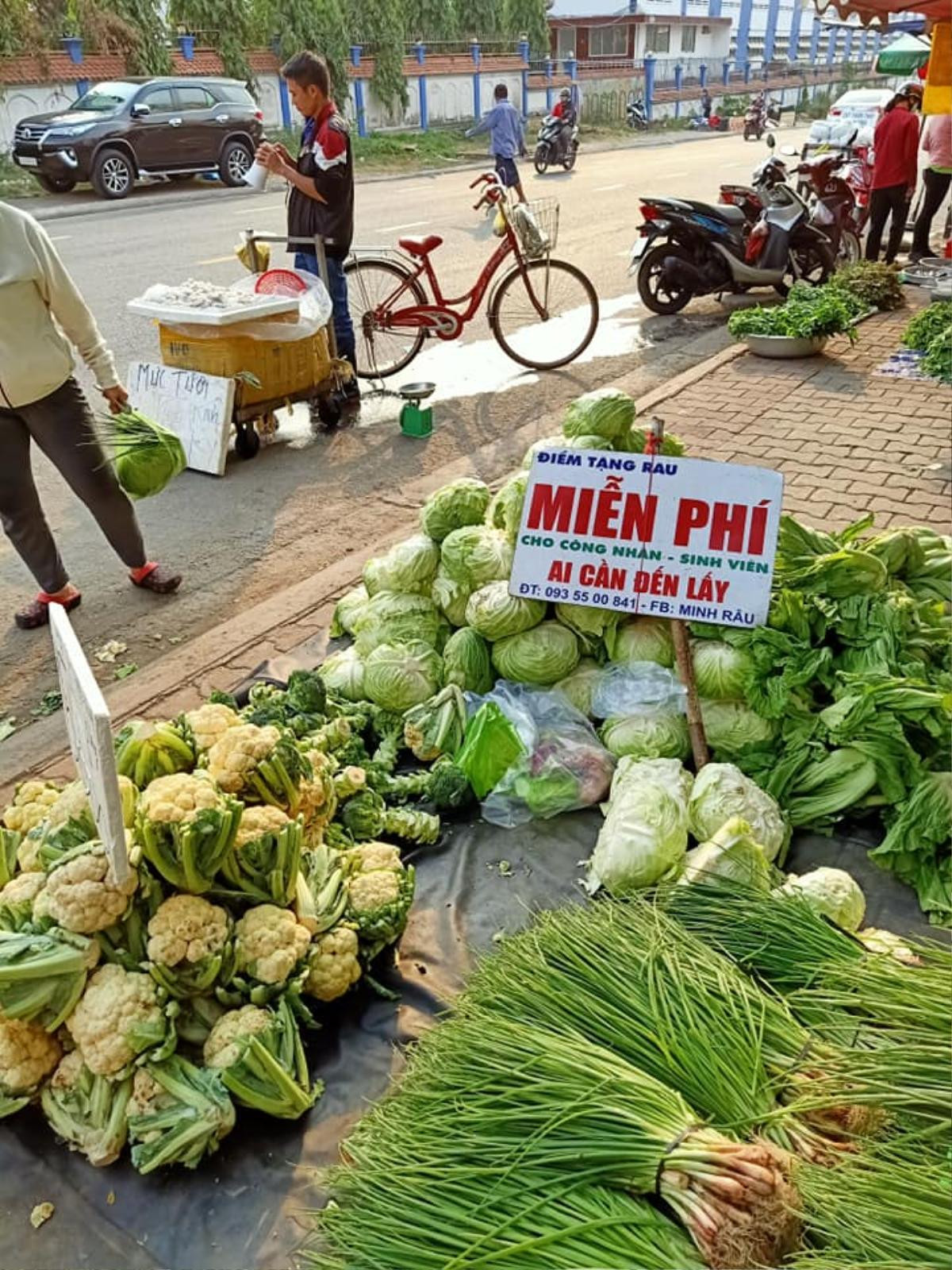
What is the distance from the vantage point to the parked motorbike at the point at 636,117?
37.7 m

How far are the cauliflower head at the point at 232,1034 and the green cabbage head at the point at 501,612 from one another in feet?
5.14

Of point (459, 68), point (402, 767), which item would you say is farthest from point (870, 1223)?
point (459, 68)

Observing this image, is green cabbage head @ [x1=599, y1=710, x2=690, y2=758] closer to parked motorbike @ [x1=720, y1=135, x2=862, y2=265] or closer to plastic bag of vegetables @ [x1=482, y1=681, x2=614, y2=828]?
plastic bag of vegetables @ [x1=482, y1=681, x2=614, y2=828]

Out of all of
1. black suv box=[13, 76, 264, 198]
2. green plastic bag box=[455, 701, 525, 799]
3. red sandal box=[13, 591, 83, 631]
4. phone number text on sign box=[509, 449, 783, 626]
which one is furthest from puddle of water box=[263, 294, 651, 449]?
black suv box=[13, 76, 264, 198]

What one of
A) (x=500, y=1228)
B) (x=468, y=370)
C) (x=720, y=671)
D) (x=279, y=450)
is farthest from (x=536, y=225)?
(x=500, y=1228)

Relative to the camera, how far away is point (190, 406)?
6020 millimetres

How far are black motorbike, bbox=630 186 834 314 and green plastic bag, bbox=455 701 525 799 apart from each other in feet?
25.2

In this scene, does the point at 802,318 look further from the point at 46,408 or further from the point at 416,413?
the point at 46,408

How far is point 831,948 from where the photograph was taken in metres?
2.08

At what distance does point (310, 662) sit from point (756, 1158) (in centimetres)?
273

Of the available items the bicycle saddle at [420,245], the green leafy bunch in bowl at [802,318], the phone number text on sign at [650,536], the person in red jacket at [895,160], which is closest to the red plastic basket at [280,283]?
the bicycle saddle at [420,245]

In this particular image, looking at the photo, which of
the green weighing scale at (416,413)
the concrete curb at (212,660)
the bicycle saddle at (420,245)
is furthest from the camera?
the bicycle saddle at (420,245)

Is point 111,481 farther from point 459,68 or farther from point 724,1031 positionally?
point 459,68

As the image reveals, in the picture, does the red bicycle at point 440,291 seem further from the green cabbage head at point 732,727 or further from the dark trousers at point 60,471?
the green cabbage head at point 732,727
